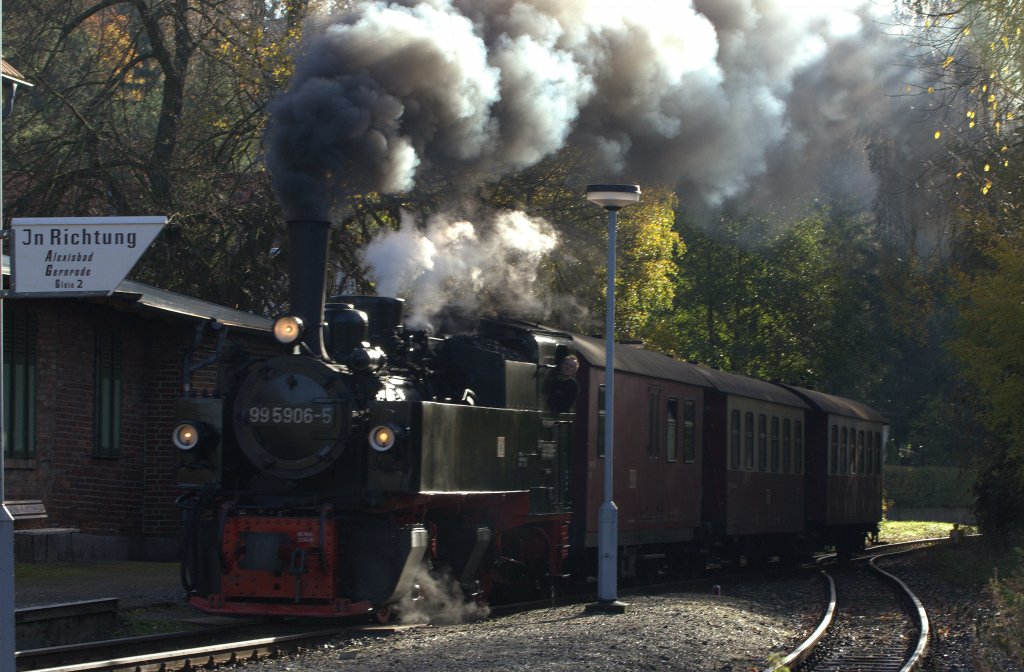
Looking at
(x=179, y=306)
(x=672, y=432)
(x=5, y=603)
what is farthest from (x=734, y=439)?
(x=5, y=603)

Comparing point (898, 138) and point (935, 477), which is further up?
point (898, 138)

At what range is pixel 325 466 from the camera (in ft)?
34.1

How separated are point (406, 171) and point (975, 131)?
29.8 ft

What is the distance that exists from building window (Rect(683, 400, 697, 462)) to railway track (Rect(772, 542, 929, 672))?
2.35m

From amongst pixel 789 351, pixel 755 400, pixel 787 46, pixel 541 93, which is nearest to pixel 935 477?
pixel 789 351

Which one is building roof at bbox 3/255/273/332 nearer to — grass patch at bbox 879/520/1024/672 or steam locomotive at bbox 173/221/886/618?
steam locomotive at bbox 173/221/886/618

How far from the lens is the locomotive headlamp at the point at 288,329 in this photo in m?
10.3

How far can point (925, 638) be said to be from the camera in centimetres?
1158

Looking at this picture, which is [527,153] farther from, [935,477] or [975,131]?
[935,477]

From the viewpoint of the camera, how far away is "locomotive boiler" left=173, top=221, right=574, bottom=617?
1029cm

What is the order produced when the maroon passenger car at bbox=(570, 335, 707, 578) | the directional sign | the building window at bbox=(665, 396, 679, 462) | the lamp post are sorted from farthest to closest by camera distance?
the building window at bbox=(665, 396, 679, 462) → the maroon passenger car at bbox=(570, 335, 707, 578) → the lamp post → the directional sign

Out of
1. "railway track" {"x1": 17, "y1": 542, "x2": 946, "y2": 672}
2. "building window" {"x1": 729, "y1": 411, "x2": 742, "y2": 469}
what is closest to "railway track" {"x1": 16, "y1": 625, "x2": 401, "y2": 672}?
"railway track" {"x1": 17, "y1": 542, "x2": 946, "y2": 672}

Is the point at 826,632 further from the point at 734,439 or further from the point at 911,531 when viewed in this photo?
the point at 911,531

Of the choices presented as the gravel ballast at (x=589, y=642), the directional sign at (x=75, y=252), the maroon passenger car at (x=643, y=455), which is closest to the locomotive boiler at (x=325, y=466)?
the gravel ballast at (x=589, y=642)
